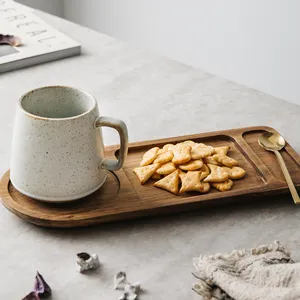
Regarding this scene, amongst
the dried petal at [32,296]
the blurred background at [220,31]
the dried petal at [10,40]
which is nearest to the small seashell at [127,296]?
the dried petal at [32,296]

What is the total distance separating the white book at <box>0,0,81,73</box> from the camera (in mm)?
1572

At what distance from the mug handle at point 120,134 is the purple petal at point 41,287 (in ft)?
0.73

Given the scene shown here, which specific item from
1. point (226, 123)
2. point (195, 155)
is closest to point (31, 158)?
point (195, 155)

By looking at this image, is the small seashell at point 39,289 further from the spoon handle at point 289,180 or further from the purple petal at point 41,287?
the spoon handle at point 289,180

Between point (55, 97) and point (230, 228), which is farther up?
point (55, 97)

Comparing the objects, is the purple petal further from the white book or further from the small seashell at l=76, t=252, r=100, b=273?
the white book

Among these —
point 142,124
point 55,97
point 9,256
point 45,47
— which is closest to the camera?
point 9,256

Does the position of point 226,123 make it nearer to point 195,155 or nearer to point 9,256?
point 195,155

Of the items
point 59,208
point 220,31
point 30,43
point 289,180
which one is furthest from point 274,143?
point 220,31

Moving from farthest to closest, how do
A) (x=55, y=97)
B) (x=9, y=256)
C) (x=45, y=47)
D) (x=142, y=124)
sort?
(x=45, y=47), (x=142, y=124), (x=55, y=97), (x=9, y=256)

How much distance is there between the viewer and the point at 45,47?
1.63 meters

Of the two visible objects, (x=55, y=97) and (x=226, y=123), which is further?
(x=226, y=123)

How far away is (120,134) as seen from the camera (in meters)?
1.00

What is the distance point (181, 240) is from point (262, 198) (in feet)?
0.58
